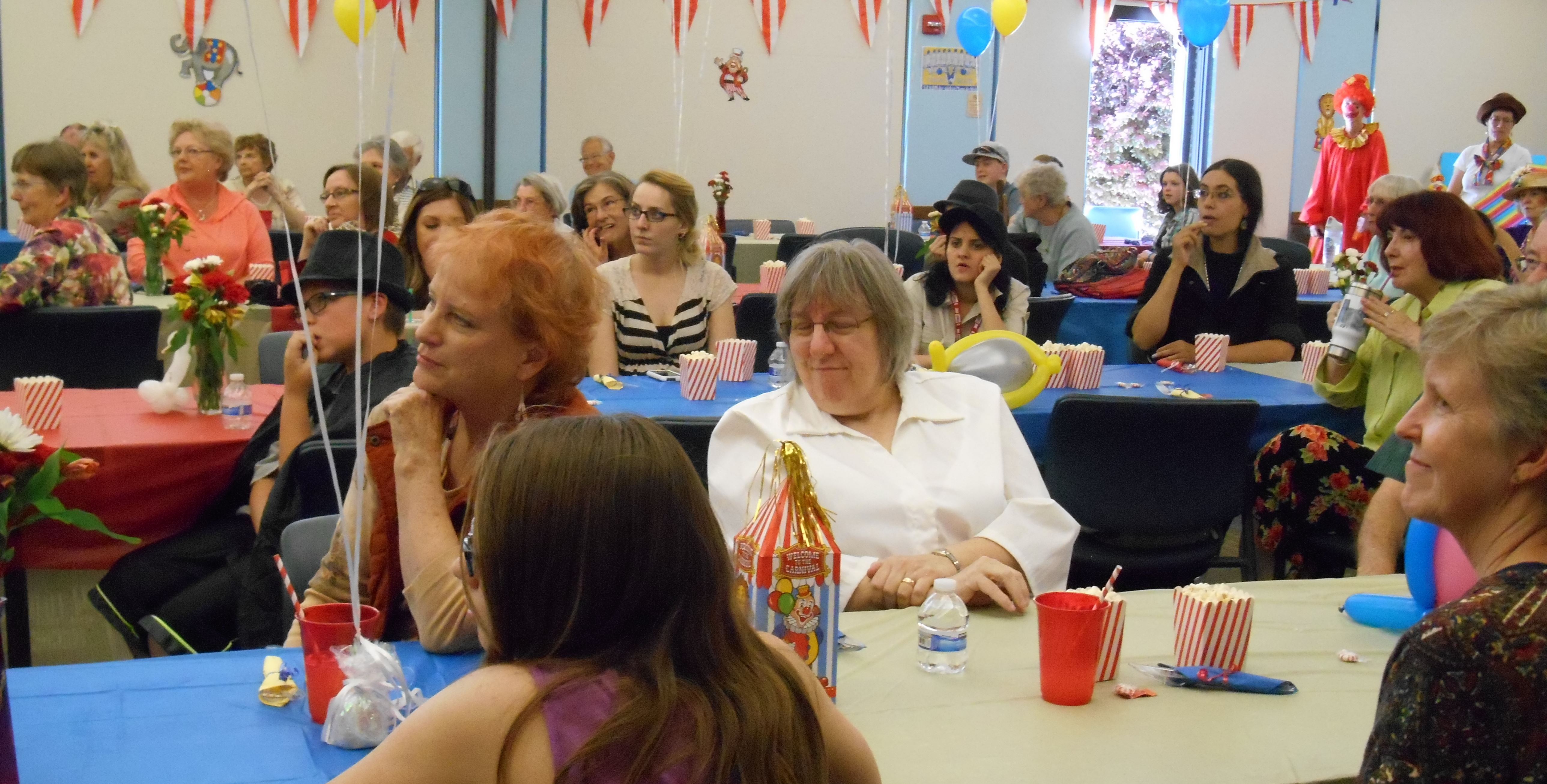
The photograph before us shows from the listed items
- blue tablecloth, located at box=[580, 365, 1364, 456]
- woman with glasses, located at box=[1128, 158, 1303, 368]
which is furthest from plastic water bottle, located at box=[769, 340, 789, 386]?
woman with glasses, located at box=[1128, 158, 1303, 368]

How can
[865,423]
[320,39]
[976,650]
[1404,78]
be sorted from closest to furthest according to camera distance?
[976,650]
[865,423]
[320,39]
[1404,78]

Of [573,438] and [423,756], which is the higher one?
[573,438]

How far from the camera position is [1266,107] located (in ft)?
40.8

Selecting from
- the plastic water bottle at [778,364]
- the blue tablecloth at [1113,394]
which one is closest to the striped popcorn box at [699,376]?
the blue tablecloth at [1113,394]

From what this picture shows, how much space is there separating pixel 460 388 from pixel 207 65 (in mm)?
8904

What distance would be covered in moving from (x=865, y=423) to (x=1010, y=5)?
7617 millimetres

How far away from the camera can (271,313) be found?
16.7 feet

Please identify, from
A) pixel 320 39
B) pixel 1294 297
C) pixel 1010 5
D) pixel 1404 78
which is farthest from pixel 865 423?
A: pixel 1404 78

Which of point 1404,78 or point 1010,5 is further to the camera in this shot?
point 1404,78

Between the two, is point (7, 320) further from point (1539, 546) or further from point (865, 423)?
point (1539, 546)

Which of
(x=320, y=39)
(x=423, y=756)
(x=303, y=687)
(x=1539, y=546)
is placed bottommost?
(x=303, y=687)

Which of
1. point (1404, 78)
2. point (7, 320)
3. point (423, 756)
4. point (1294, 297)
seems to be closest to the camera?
point (423, 756)

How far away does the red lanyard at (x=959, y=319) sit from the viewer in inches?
182

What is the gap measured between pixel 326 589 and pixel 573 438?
1.04 m
